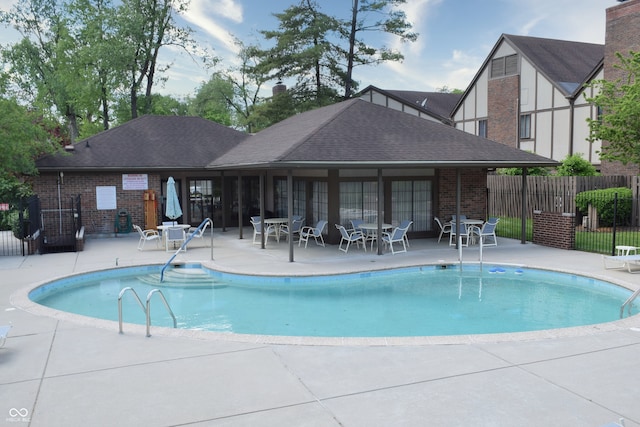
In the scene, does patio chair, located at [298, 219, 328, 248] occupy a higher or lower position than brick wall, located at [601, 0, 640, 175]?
lower

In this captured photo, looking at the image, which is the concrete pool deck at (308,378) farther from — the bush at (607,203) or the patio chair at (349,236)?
the bush at (607,203)

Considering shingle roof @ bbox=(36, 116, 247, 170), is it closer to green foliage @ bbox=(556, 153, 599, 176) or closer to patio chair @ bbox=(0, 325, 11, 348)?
patio chair @ bbox=(0, 325, 11, 348)

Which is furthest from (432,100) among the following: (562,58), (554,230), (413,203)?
(554,230)

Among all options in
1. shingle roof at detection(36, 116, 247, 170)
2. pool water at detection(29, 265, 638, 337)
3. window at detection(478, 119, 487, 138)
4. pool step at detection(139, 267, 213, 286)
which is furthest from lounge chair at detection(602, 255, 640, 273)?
window at detection(478, 119, 487, 138)

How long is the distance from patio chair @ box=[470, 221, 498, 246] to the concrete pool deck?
7.54 meters

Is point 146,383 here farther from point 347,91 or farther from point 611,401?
point 347,91

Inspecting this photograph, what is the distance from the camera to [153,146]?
20953mm

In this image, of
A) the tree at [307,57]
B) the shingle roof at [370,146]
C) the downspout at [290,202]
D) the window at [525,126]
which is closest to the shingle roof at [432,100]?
the tree at [307,57]

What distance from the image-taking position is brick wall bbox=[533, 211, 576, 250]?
15.2 m

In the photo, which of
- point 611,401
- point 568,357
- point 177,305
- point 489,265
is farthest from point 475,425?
point 489,265

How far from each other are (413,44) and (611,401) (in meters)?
31.5

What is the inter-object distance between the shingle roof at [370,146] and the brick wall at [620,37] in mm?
9311

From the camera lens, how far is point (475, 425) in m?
4.62

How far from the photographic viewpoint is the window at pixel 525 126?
28391 millimetres
